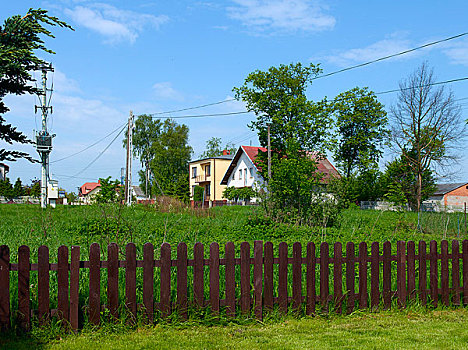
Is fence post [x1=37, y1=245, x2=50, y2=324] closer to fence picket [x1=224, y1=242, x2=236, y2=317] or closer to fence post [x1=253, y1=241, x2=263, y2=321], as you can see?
fence picket [x1=224, y1=242, x2=236, y2=317]

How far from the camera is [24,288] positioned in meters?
4.53

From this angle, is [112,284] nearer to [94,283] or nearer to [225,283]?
[94,283]

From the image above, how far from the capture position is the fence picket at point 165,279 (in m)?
4.93

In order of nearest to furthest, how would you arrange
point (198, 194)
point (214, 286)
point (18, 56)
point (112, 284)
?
1. point (18, 56)
2. point (112, 284)
3. point (214, 286)
4. point (198, 194)

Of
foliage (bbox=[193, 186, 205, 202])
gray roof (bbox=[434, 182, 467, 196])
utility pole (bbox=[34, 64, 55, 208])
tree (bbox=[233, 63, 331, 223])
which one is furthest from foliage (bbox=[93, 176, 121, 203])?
gray roof (bbox=[434, 182, 467, 196])

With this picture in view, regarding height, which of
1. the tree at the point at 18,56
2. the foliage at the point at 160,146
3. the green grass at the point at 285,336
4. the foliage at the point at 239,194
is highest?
the foliage at the point at 160,146

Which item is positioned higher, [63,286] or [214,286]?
[63,286]

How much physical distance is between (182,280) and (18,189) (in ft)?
198

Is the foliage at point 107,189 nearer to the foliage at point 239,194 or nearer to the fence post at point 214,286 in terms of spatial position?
the fence post at point 214,286

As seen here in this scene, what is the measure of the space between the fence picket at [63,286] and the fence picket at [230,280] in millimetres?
1747

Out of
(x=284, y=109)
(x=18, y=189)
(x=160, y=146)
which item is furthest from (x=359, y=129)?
(x=18, y=189)

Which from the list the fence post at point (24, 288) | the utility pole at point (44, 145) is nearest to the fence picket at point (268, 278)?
the fence post at point (24, 288)

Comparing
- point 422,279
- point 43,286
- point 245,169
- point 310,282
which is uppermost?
point 245,169

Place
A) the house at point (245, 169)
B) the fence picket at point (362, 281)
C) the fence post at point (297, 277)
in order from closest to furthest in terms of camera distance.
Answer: the fence post at point (297, 277), the fence picket at point (362, 281), the house at point (245, 169)
